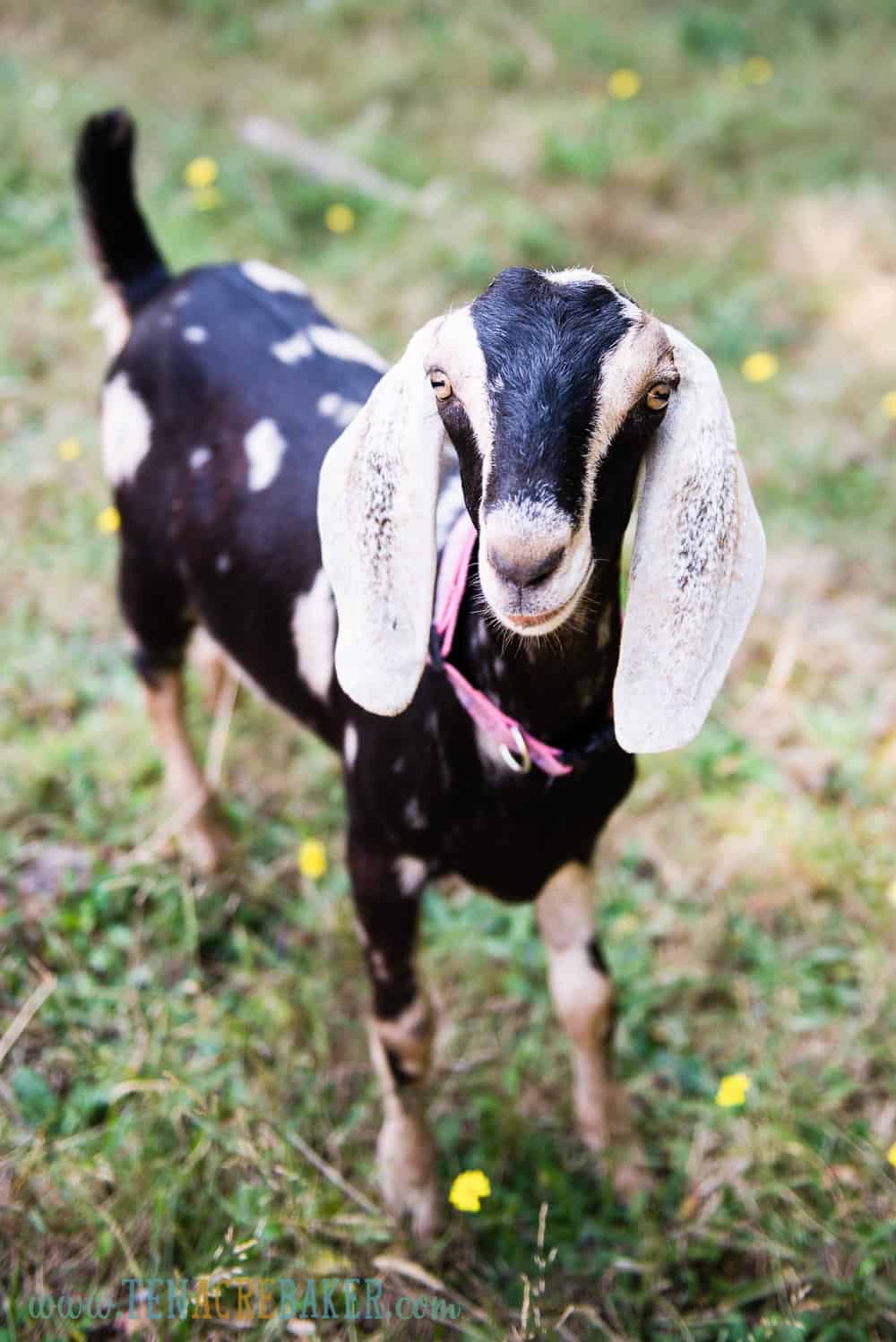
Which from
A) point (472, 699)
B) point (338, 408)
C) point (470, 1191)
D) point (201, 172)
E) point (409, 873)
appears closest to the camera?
point (472, 699)

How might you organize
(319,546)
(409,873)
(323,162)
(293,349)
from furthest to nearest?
(323,162)
(293,349)
(319,546)
(409,873)

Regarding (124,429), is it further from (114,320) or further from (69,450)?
(69,450)

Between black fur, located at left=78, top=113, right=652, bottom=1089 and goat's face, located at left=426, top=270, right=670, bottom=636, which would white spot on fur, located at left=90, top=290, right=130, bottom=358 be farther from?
goat's face, located at left=426, top=270, right=670, bottom=636

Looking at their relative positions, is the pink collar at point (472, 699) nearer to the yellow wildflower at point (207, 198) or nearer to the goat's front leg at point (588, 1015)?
the goat's front leg at point (588, 1015)

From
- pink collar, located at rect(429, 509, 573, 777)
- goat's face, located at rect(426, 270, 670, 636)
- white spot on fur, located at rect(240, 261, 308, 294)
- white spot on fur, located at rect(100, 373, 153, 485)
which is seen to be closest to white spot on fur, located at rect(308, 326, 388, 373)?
white spot on fur, located at rect(240, 261, 308, 294)

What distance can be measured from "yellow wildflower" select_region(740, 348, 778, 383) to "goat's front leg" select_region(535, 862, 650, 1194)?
262cm

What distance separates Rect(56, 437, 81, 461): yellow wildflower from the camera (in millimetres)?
4105

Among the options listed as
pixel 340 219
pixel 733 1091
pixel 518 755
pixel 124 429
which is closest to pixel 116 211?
pixel 124 429

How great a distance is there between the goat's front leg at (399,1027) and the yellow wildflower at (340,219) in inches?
159

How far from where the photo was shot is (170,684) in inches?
122

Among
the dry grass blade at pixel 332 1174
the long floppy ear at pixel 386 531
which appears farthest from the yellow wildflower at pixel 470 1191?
the long floppy ear at pixel 386 531

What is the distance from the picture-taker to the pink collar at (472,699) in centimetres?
191

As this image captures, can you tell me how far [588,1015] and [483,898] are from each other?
2.26 ft

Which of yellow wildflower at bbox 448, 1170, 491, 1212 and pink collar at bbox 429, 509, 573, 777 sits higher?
pink collar at bbox 429, 509, 573, 777
